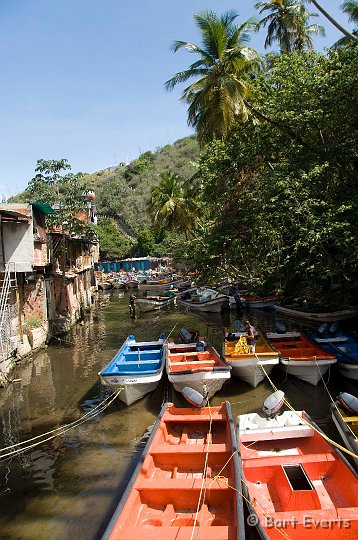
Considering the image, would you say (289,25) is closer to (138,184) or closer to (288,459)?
(288,459)

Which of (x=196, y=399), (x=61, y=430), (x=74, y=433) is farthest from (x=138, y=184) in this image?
(x=196, y=399)

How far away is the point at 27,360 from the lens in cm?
1678

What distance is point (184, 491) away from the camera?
623cm

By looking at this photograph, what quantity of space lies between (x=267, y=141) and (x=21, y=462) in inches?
567

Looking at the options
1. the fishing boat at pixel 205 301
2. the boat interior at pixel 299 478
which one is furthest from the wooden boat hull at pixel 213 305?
the boat interior at pixel 299 478

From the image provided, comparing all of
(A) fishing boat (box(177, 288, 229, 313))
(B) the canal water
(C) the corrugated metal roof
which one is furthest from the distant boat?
(C) the corrugated metal roof

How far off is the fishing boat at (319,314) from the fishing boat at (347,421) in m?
9.18

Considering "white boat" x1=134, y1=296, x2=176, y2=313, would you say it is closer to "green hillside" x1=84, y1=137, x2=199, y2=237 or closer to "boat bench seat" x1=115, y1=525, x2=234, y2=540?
"boat bench seat" x1=115, y1=525, x2=234, y2=540

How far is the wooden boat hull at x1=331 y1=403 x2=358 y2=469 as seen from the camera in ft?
23.4

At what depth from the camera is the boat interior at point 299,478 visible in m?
5.91

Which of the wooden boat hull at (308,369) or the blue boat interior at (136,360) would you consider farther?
the blue boat interior at (136,360)

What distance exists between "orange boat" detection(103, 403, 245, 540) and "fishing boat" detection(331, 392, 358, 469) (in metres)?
2.17

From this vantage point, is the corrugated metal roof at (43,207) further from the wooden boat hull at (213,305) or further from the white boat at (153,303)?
the wooden boat hull at (213,305)

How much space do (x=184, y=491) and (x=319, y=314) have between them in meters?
15.8
